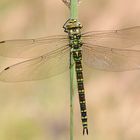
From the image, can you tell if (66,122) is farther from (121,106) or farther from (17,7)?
(17,7)

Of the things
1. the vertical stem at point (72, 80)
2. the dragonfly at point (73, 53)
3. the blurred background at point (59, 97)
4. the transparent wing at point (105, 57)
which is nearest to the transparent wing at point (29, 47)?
the dragonfly at point (73, 53)

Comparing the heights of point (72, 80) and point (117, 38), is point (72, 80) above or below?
below

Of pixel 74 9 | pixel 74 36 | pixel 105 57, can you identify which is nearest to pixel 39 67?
pixel 74 36

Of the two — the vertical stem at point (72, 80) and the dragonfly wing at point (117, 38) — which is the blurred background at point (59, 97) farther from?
the vertical stem at point (72, 80)

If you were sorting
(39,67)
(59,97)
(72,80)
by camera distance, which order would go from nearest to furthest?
1. (72,80)
2. (39,67)
3. (59,97)

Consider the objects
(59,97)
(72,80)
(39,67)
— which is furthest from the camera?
(59,97)

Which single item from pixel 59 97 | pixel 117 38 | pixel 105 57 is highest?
pixel 117 38

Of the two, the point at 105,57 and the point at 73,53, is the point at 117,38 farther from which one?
the point at 73,53

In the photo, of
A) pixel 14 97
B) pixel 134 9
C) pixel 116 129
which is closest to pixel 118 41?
pixel 116 129
